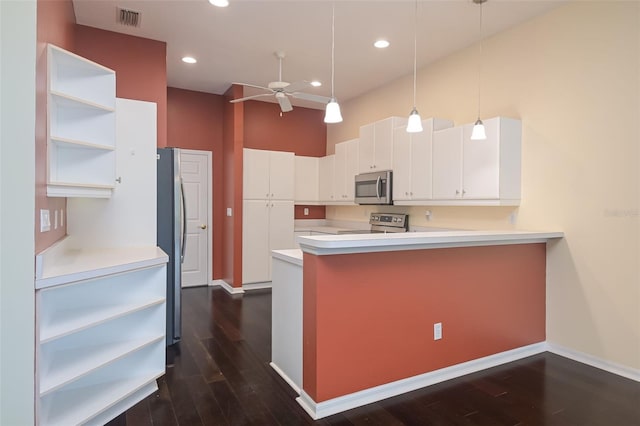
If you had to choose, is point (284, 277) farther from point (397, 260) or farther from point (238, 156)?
point (238, 156)

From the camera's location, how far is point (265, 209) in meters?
5.68

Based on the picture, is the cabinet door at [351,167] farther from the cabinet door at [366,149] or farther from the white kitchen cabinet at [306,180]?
the white kitchen cabinet at [306,180]

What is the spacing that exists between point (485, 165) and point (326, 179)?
3.04 m

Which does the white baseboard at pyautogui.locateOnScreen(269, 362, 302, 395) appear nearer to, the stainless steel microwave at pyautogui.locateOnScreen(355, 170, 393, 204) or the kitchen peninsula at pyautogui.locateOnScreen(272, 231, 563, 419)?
the kitchen peninsula at pyautogui.locateOnScreen(272, 231, 563, 419)

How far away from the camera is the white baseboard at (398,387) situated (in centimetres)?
230

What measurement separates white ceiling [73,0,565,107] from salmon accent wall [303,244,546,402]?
214 cm

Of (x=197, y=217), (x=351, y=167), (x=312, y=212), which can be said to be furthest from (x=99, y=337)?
(x=312, y=212)

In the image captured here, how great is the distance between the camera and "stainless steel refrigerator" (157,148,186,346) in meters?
3.35

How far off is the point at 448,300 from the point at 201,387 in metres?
1.90

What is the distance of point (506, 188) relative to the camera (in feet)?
11.2

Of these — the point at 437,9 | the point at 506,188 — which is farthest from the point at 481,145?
the point at 437,9

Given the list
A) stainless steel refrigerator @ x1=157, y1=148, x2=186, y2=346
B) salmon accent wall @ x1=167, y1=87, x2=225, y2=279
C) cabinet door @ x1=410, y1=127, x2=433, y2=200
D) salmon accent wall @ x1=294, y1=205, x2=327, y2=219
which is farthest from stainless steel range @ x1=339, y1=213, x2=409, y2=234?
stainless steel refrigerator @ x1=157, y1=148, x2=186, y2=346

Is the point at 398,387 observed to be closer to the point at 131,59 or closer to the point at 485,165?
the point at 485,165

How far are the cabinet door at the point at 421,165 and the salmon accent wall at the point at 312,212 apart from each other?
8.70 ft
